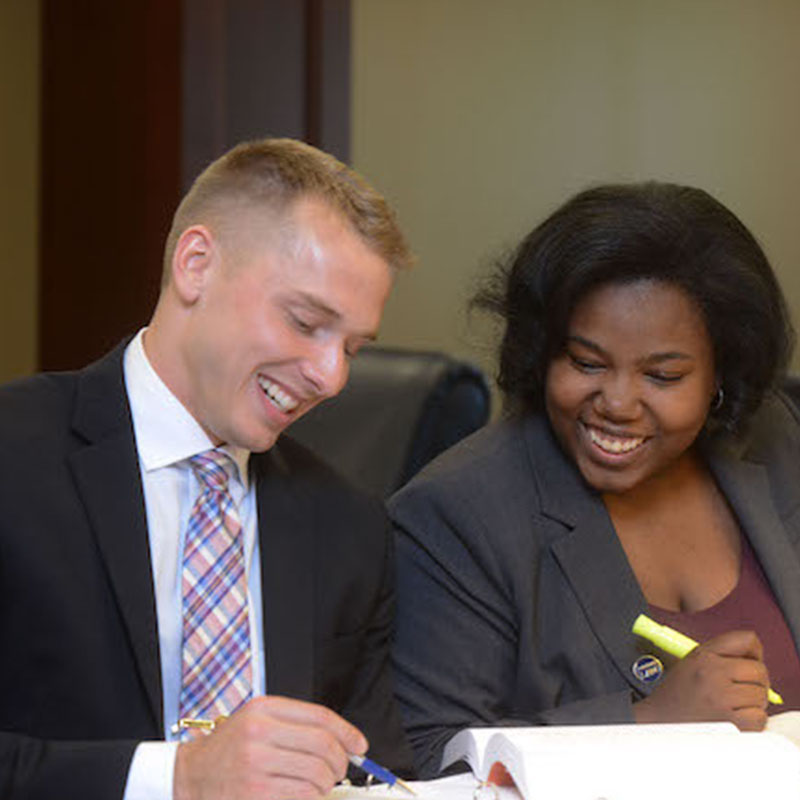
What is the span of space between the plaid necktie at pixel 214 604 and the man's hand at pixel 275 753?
24 centimetres

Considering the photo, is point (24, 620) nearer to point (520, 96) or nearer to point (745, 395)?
point (745, 395)

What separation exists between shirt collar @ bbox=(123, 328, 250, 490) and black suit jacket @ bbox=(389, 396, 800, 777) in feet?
1.34

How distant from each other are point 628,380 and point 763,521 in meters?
0.33

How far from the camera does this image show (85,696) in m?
1.67

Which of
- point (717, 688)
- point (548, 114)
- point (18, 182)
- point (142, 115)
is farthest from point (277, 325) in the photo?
point (548, 114)

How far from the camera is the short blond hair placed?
5.95ft

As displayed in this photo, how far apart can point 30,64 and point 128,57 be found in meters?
0.80

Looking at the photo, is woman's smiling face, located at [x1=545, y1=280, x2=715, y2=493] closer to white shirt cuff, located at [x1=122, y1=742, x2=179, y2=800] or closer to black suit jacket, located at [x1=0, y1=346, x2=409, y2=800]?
black suit jacket, located at [x1=0, y1=346, x2=409, y2=800]

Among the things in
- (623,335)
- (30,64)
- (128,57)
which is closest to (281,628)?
(623,335)

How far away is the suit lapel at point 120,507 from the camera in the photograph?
1.68 metres

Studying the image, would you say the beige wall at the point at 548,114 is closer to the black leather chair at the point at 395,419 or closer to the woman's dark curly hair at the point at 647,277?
the black leather chair at the point at 395,419

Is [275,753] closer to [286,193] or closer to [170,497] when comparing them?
[170,497]

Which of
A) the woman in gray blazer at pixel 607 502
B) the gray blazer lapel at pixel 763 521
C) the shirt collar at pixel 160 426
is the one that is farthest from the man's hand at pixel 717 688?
the shirt collar at pixel 160 426

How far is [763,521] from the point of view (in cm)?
231
